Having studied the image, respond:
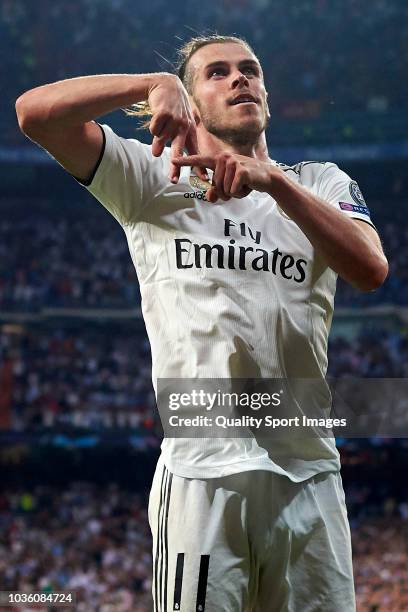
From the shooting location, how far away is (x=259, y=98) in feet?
7.92

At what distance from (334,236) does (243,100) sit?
57 centimetres

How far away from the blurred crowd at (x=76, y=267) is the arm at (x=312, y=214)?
1438 cm

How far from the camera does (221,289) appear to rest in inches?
85.3

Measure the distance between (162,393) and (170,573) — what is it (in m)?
0.45

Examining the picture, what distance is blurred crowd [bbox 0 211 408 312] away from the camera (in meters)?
16.9

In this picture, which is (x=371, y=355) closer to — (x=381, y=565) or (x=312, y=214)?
(x=381, y=565)

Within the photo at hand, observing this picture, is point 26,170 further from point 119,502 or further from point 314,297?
point 314,297

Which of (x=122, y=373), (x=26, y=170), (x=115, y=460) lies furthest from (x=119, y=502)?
(x=26, y=170)

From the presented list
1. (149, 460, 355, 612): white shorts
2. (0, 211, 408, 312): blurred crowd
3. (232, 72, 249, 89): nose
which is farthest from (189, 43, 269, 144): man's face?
(0, 211, 408, 312): blurred crowd

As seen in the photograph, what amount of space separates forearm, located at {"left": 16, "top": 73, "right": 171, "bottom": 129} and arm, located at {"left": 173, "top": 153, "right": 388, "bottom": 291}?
0.79ft

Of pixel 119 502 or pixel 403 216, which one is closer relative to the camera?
pixel 119 502

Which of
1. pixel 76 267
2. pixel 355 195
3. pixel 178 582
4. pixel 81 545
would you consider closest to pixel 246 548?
pixel 178 582

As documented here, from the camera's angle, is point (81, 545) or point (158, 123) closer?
point (158, 123)

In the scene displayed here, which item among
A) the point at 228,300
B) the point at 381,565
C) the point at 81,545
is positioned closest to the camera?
the point at 228,300
